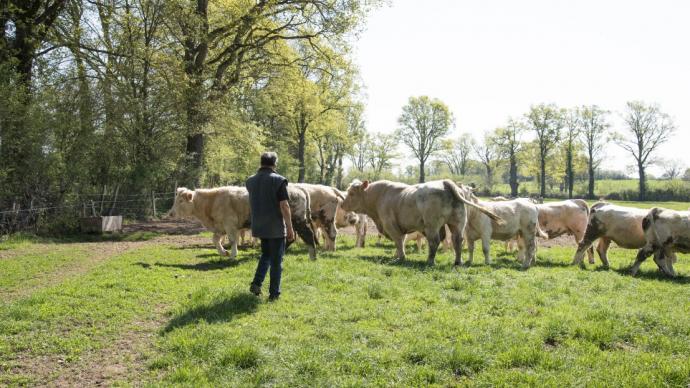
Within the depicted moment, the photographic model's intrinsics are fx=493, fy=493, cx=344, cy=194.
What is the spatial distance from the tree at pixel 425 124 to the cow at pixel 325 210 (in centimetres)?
6380

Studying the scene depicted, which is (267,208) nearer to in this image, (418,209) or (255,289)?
(255,289)

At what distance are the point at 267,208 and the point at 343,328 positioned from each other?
2.64 meters

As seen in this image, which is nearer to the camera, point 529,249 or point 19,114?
point 529,249

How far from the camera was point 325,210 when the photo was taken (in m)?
15.9

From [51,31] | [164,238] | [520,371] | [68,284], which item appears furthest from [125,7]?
[520,371]

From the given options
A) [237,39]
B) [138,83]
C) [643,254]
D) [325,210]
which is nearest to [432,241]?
[325,210]

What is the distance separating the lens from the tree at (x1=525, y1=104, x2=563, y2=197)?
256 ft

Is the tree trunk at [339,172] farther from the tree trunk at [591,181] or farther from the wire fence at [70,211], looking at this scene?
the wire fence at [70,211]

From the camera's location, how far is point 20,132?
54.5 feet

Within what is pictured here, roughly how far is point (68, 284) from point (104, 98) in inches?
526

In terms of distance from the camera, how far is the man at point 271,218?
8500mm

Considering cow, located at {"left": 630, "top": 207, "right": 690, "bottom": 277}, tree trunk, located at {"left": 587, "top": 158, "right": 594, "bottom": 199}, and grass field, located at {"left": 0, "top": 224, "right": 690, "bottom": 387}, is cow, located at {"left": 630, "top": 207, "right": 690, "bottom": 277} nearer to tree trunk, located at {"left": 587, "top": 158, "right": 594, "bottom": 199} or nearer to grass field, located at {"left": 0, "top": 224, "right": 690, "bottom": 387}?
grass field, located at {"left": 0, "top": 224, "right": 690, "bottom": 387}

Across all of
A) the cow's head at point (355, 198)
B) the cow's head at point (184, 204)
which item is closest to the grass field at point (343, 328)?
the cow's head at point (184, 204)

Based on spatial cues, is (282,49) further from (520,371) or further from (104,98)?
(520,371)
